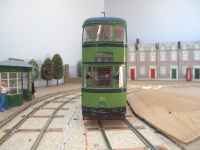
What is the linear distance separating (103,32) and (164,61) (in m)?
29.8

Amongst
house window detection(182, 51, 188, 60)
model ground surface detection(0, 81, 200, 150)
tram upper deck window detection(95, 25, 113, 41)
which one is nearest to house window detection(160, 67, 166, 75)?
house window detection(182, 51, 188, 60)

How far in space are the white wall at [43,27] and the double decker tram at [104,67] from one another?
13919 mm

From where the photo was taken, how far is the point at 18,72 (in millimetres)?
12195

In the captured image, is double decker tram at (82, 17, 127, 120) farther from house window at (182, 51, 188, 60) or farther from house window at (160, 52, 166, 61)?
house window at (182, 51, 188, 60)

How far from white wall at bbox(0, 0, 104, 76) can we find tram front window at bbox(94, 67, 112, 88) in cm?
1421

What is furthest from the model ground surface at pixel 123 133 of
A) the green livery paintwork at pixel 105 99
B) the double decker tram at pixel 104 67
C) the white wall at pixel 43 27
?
the white wall at pixel 43 27

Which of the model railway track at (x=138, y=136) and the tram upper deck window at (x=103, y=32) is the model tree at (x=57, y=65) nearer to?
the model railway track at (x=138, y=136)

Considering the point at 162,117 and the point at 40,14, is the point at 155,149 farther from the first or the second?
the point at 40,14

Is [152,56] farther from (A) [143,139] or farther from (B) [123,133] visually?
(A) [143,139]

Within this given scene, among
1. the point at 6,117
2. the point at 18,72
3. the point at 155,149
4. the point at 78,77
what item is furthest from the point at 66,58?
the point at 155,149

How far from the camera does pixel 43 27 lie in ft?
78.6

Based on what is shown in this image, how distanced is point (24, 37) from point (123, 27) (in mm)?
16616

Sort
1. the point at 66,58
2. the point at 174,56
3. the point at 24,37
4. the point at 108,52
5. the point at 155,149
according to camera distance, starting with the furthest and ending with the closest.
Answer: the point at 174,56 < the point at 66,58 < the point at 24,37 < the point at 108,52 < the point at 155,149

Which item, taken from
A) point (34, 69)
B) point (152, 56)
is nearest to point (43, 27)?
point (34, 69)
